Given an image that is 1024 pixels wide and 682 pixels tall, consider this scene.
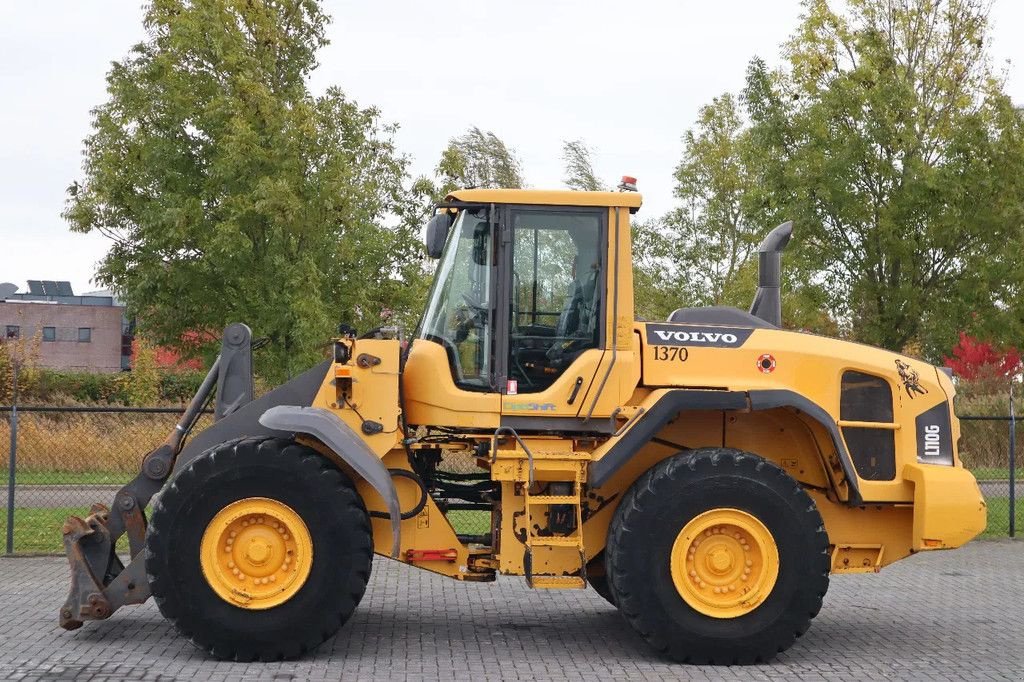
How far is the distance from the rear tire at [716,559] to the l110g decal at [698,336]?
2.78 ft

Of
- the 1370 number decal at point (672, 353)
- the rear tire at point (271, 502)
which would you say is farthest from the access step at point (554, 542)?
the 1370 number decal at point (672, 353)

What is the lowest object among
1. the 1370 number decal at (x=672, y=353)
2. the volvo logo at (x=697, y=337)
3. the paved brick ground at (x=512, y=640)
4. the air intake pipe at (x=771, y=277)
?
the paved brick ground at (x=512, y=640)

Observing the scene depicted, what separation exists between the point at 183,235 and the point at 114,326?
143 feet

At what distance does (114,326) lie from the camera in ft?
211

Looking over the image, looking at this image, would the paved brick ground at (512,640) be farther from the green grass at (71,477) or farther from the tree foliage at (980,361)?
the tree foliage at (980,361)

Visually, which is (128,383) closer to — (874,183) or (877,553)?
(874,183)

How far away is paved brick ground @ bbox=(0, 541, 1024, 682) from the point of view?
8.32m

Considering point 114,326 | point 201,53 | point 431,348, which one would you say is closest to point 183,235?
point 201,53

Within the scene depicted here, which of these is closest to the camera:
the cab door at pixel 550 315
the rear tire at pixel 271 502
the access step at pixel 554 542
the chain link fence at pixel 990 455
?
the rear tire at pixel 271 502

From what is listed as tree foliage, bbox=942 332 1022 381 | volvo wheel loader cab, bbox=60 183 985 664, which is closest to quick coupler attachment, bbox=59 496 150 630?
volvo wheel loader cab, bbox=60 183 985 664

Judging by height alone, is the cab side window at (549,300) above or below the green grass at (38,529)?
above

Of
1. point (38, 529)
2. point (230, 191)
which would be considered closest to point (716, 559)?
point (38, 529)

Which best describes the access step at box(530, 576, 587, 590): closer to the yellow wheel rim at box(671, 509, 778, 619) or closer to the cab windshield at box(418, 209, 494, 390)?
the yellow wheel rim at box(671, 509, 778, 619)

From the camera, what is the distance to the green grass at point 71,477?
58.0 ft
